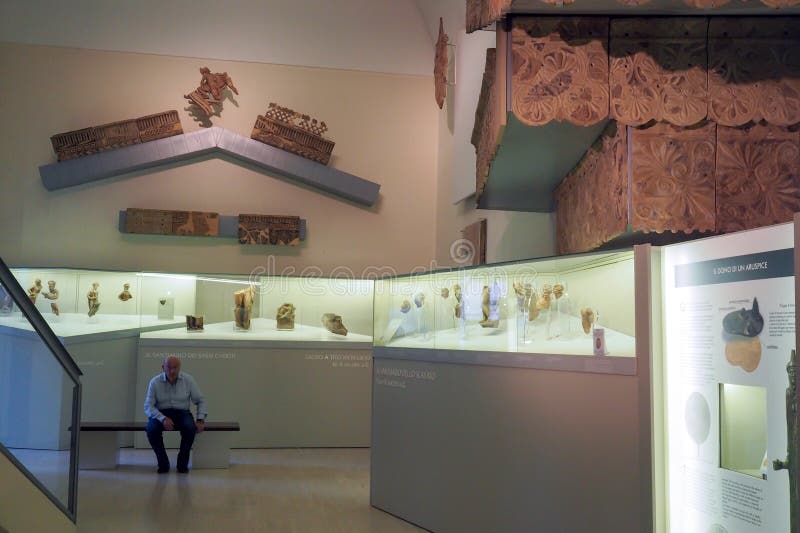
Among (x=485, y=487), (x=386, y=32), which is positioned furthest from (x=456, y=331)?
(x=386, y=32)

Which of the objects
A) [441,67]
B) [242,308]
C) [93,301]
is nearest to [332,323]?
[242,308]

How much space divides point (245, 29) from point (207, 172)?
229 centimetres

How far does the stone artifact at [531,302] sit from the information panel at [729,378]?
113cm

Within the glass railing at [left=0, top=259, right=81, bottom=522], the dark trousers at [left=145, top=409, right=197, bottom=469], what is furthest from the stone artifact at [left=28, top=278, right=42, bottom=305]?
the glass railing at [left=0, top=259, right=81, bottom=522]

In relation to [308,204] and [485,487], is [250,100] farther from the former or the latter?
[485,487]

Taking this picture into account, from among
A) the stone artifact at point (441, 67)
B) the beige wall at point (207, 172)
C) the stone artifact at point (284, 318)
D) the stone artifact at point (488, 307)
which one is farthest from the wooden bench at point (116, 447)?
the stone artifact at point (441, 67)

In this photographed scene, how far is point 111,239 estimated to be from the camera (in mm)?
11766

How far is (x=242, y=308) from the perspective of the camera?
11.3 metres

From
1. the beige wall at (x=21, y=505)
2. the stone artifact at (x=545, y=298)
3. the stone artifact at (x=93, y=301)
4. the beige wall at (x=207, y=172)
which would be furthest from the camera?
the beige wall at (x=207, y=172)

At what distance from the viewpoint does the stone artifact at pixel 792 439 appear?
10.3 ft

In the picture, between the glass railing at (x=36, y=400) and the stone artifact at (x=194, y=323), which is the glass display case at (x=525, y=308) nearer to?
the glass railing at (x=36, y=400)

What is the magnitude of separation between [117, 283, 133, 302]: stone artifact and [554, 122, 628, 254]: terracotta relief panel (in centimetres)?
632

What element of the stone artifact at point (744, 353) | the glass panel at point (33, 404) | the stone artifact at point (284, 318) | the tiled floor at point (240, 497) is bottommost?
the tiled floor at point (240, 497)

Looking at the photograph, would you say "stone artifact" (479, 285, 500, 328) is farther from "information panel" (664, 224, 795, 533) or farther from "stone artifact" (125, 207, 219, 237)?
"stone artifact" (125, 207, 219, 237)
